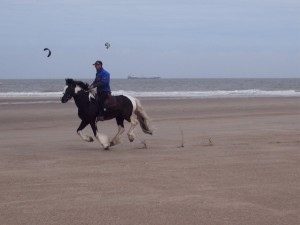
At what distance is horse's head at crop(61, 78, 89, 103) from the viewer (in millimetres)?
13438

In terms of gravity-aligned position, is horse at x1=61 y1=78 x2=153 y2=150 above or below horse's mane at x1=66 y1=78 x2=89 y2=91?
below

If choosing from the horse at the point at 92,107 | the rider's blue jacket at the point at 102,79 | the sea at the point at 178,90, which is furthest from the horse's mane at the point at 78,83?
the sea at the point at 178,90

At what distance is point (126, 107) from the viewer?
13820 millimetres

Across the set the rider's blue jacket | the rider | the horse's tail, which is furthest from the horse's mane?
the horse's tail

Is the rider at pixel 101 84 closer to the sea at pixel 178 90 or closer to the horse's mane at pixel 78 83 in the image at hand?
the horse's mane at pixel 78 83

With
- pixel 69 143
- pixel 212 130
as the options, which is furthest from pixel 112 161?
pixel 212 130

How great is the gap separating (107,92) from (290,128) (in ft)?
20.5

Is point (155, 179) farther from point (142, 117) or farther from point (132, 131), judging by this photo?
point (142, 117)

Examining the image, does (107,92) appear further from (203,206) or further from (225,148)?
(203,206)

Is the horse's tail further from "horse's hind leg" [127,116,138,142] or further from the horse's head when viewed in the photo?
the horse's head

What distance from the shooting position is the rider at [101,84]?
1341 cm

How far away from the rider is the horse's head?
0.28 m

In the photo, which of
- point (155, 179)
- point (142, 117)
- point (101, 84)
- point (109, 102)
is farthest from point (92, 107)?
point (155, 179)

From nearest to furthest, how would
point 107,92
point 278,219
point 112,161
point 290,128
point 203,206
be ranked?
point 278,219, point 203,206, point 112,161, point 107,92, point 290,128
